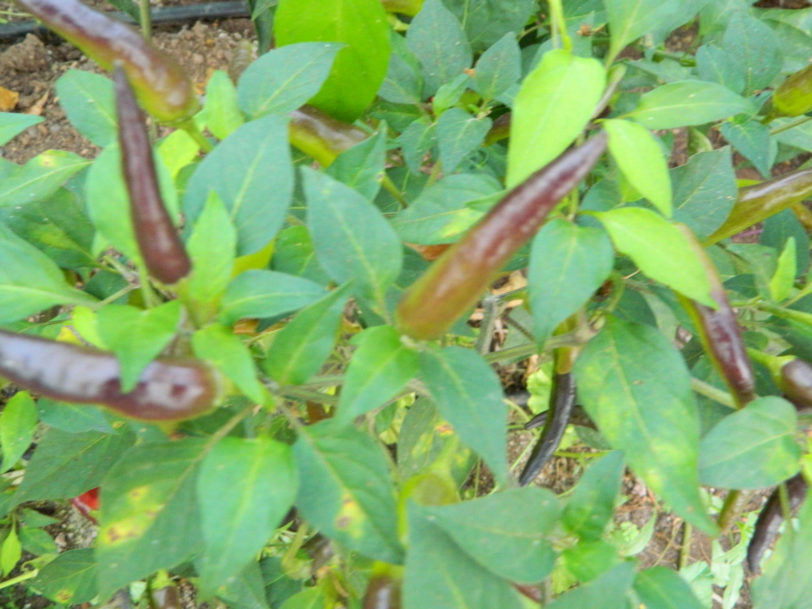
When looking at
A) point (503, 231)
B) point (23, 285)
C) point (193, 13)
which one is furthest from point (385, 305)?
point (193, 13)

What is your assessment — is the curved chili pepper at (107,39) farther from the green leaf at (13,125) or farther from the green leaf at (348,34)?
the green leaf at (348,34)

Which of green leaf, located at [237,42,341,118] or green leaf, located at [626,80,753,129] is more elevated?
green leaf, located at [237,42,341,118]

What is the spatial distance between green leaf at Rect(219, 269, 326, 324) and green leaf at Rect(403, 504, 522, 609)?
0.19 meters

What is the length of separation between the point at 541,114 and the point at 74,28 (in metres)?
0.41

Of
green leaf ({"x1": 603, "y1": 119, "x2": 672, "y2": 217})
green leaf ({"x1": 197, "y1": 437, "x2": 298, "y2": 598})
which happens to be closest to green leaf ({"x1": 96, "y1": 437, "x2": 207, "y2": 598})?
green leaf ({"x1": 197, "y1": 437, "x2": 298, "y2": 598})

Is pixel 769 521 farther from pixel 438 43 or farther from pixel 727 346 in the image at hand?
pixel 438 43

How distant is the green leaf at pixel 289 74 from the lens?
729 mm

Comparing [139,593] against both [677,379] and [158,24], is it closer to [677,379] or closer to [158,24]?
[677,379]

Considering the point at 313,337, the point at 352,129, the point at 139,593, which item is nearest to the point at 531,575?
the point at 313,337

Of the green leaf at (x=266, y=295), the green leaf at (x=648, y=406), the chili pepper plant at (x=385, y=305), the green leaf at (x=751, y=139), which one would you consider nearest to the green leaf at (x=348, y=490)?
the chili pepper plant at (x=385, y=305)

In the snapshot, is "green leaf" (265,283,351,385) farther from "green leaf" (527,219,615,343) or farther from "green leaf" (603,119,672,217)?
"green leaf" (603,119,672,217)

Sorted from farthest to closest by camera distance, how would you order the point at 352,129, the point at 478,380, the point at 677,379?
the point at 352,129
the point at 677,379
the point at 478,380

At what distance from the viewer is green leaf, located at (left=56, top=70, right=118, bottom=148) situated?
731 millimetres

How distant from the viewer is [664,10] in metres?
0.70
